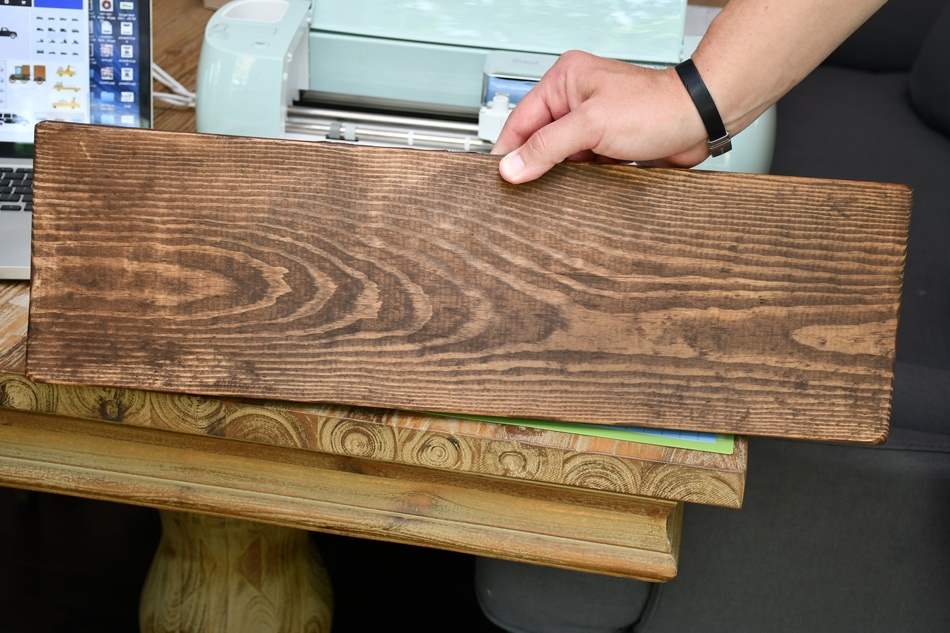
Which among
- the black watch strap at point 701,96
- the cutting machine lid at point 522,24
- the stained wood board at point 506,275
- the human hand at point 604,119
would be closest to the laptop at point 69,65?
the cutting machine lid at point 522,24

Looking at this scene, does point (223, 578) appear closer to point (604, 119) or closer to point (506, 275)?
point (506, 275)

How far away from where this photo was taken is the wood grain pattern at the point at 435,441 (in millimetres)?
727

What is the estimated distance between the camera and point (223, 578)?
3.82 feet

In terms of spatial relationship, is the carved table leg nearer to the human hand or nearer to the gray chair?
the gray chair

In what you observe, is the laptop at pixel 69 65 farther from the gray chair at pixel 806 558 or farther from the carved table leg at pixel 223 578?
the gray chair at pixel 806 558

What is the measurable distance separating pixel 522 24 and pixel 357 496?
747 mm

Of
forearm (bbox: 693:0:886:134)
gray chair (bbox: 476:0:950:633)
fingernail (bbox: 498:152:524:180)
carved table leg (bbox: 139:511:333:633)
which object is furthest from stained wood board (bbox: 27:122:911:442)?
carved table leg (bbox: 139:511:333:633)

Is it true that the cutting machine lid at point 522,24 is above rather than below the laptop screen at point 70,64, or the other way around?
above

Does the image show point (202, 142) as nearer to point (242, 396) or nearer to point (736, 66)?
point (242, 396)

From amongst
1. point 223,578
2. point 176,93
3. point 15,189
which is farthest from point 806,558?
point 176,93

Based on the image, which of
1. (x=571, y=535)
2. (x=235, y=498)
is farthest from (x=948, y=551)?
(x=235, y=498)

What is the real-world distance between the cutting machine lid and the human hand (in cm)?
44

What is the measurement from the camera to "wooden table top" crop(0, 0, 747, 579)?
0.74m

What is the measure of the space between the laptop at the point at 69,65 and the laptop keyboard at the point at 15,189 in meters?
0.03
